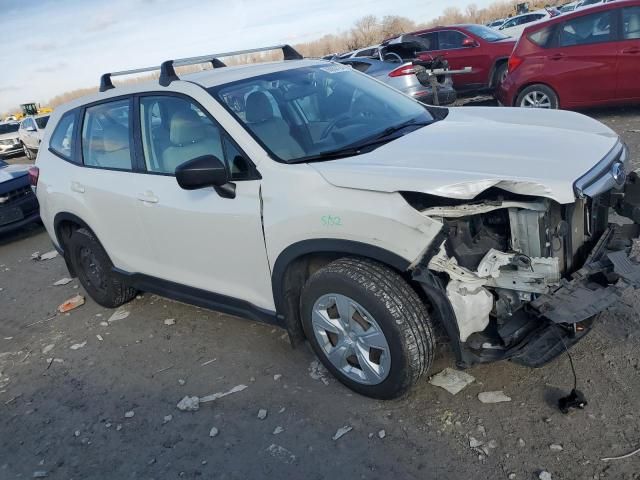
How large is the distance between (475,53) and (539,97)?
330cm

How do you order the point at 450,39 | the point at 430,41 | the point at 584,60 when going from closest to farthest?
the point at 584,60
the point at 450,39
the point at 430,41

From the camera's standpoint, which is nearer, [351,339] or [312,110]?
[351,339]

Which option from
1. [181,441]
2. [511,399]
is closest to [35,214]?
[181,441]

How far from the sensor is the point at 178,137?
367cm

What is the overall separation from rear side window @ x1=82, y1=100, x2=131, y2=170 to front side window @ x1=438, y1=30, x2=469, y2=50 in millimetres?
9697

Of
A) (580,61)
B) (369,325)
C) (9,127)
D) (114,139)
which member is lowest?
(369,325)

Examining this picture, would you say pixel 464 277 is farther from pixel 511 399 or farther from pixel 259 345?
pixel 259 345

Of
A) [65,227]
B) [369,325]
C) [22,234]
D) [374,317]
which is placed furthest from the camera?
[22,234]

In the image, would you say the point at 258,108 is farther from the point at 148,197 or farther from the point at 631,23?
the point at 631,23

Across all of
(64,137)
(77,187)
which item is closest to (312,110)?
(77,187)

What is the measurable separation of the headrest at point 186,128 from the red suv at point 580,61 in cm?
699

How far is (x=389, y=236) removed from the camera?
2709mm

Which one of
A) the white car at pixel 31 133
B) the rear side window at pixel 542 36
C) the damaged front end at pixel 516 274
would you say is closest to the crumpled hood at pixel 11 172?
the damaged front end at pixel 516 274

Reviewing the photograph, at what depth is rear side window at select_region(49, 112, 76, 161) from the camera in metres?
4.71
